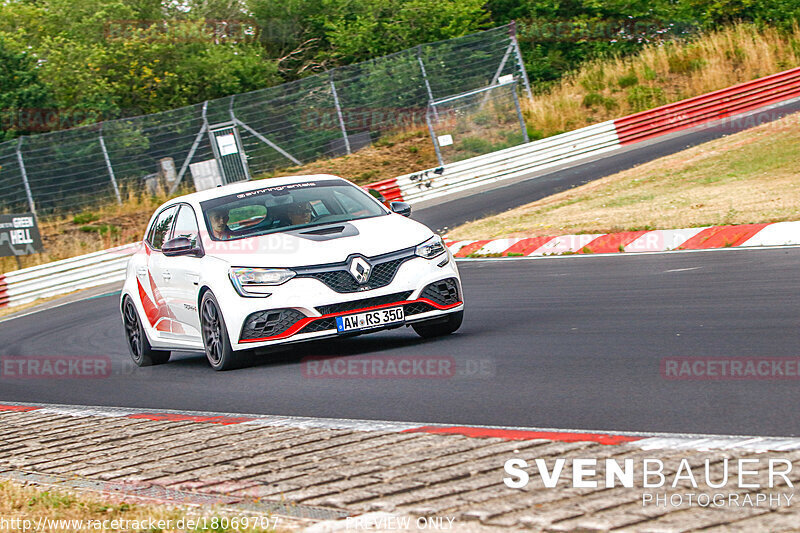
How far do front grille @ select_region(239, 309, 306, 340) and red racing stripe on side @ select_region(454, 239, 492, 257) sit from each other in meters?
9.08

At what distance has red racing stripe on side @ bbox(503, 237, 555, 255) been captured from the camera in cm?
1650

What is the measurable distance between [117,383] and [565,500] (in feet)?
22.6

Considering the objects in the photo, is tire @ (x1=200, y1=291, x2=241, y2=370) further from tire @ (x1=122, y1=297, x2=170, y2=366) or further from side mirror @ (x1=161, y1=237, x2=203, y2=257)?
tire @ (x1=122, y1=297, x2=170, y2=366)

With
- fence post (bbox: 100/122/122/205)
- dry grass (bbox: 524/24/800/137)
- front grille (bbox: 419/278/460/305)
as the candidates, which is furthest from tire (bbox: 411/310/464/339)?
dry grass (bbox: 524/24/800/137)

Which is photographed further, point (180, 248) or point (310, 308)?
point (180, 248)

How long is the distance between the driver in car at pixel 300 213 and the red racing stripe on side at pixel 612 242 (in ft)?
20.3

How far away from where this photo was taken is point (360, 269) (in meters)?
9.02

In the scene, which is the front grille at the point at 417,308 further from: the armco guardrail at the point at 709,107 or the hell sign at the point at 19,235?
the armco guardrail at the point at 709,107

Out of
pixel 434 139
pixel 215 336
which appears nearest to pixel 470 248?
pixel 215 336

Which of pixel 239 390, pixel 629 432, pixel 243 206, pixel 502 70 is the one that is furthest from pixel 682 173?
pixel 629 432

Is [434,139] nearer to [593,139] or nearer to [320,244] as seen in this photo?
[593,139]

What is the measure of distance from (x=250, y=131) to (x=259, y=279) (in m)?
22.5

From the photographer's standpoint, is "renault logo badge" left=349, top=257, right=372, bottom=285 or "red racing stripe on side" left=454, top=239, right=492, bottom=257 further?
"red racing stripe on side" left=454, top=239, right=492, bottom=257

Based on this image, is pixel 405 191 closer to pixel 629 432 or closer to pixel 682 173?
pixel 682 173
